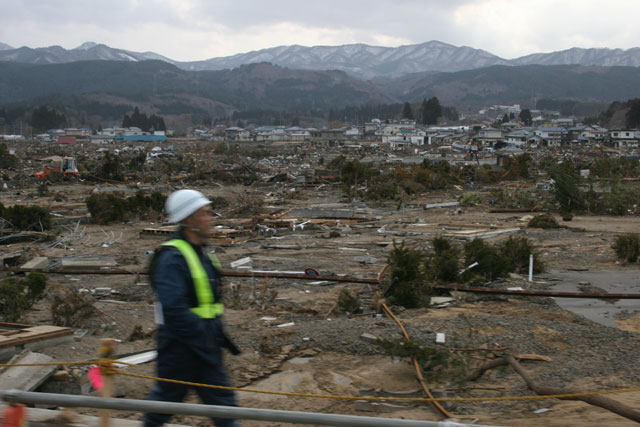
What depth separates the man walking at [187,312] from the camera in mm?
2760

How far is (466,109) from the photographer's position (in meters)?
174

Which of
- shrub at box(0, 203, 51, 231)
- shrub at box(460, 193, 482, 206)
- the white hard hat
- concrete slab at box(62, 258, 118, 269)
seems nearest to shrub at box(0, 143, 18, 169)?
shrub at box(0, 203, 51, 231)

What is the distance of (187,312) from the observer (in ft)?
8.99

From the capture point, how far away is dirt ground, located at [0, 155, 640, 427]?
4.49m

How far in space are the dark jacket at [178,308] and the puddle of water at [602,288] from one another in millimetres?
5457

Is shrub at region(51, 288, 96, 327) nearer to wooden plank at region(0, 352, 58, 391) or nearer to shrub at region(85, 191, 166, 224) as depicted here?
wooden plank at region(0, 352, 58, 391)

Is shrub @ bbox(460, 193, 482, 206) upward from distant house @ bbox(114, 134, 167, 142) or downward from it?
downward

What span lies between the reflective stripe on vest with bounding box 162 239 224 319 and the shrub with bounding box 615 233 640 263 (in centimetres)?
956

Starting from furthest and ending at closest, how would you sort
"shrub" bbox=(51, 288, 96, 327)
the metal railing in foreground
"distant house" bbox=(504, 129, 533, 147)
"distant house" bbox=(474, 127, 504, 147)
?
"distant house" bbox=(474, 127, 504, 147)
"distant house" bbox=(504, 129, 533, 147)
"shrub" bbox=(51, 288, 96, 327)
the metal railing in foreground

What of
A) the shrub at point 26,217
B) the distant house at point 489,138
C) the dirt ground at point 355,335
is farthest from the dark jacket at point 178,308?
the distant house at point 489,138

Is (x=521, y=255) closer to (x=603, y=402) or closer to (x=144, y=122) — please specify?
(x=603, y=402)

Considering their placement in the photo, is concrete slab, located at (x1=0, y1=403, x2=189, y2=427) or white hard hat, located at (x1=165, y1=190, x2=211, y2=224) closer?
white hard hat, located at (x1=165, y1=190, x2=211, y2=224)

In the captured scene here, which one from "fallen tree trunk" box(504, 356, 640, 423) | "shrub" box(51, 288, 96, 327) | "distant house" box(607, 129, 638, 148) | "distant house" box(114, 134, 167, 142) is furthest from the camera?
"distant house" box(114, 134, 167, 142)

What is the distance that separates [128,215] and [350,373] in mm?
13132
